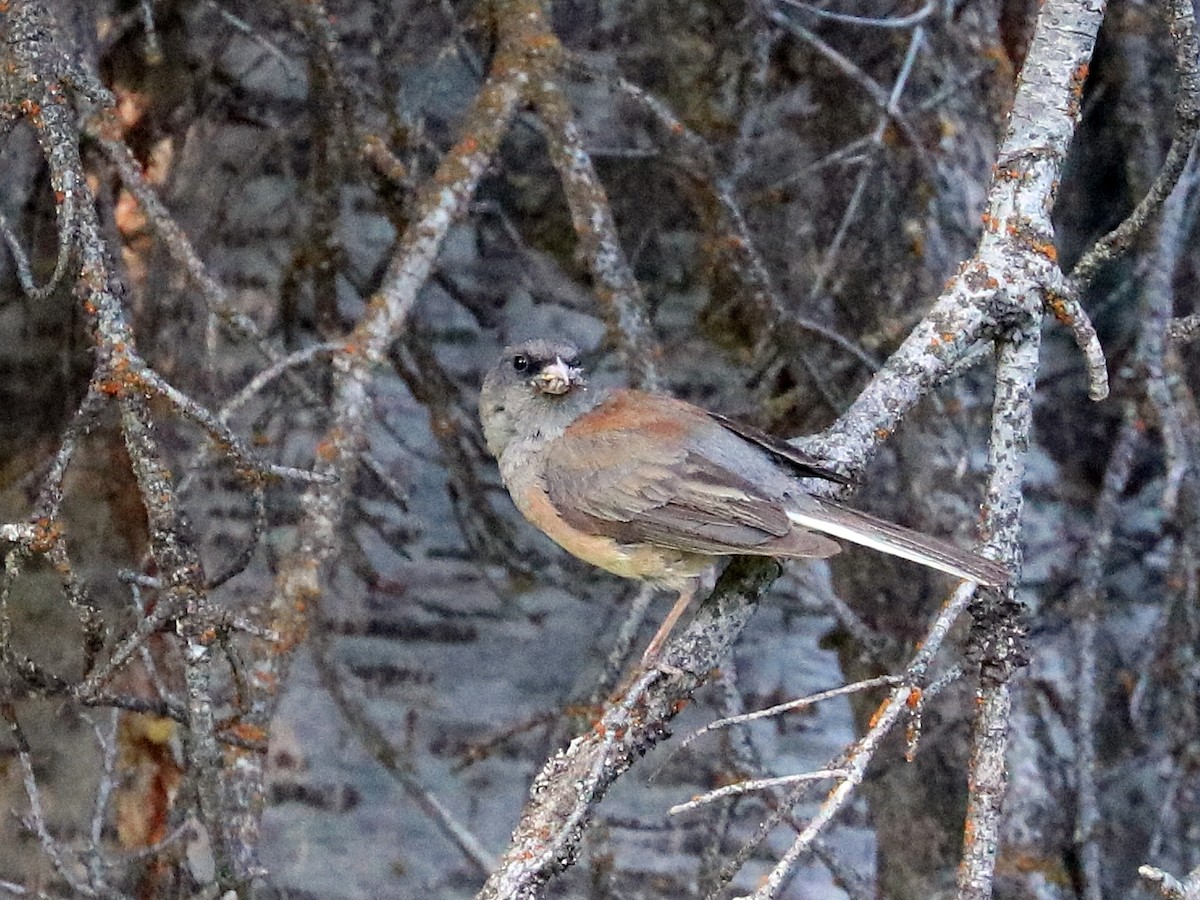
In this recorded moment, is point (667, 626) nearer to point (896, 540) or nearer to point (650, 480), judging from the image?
point (650, 480)

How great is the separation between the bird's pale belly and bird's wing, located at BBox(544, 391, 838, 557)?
0.02m

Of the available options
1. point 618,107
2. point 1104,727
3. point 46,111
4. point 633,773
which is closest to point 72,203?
point 46,111

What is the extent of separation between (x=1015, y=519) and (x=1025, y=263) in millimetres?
486

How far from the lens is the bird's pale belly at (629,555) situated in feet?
7.71

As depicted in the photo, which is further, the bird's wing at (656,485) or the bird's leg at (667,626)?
the bird's leg at (667,626)

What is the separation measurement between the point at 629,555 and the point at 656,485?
143 mm

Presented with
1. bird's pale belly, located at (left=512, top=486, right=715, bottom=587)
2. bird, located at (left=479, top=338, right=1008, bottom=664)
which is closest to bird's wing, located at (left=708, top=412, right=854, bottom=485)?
bird, located at (left=479, top=338, right=1008, bottom=664)

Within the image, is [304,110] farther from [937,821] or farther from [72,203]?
[937,821]

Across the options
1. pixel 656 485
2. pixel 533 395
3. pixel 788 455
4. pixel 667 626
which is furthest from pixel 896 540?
pixel 533 395

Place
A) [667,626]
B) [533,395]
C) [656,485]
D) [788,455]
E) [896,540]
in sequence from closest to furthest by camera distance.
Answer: [896,540], [788,455], [656,485], [667,626], [533,395]

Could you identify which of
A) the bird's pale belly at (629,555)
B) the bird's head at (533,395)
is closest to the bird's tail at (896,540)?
the bird's pale belly at (629,555)

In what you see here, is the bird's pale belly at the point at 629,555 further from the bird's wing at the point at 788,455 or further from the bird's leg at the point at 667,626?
the bird's wing at the point at 788,455

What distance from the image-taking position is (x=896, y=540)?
2.02 m

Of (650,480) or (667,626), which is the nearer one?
(650,480)
